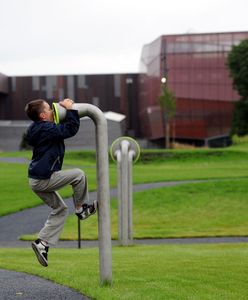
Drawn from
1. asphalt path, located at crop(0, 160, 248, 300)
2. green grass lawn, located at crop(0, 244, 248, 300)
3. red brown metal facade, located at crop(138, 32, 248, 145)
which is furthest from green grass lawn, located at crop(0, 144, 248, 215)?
red brown metal facade, located at crop(138, 32, 248, 145)

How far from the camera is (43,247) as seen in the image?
24.0ft

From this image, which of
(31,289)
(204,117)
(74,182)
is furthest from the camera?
(204,117)

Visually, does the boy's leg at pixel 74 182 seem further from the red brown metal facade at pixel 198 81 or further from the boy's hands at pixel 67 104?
the red brown metal facade at pixel 198 81

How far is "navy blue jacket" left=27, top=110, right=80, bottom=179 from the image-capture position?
23.2 ft

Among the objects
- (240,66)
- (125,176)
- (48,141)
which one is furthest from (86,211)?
(240,66)

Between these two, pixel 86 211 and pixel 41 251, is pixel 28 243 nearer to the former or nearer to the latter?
pixel 41 251

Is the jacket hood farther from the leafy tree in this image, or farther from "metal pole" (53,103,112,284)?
the leafy tree

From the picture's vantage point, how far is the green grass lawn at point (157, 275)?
7262 millimetres

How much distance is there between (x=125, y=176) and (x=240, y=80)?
58080mm

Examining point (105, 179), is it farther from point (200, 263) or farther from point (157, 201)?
point (157, 201)

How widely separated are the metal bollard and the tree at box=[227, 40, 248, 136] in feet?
187

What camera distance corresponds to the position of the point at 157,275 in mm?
8461

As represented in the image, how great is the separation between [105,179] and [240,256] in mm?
3986

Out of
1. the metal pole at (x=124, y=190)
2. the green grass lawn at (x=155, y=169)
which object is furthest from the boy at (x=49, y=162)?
the green grass lawn at (x=155, y=169)
